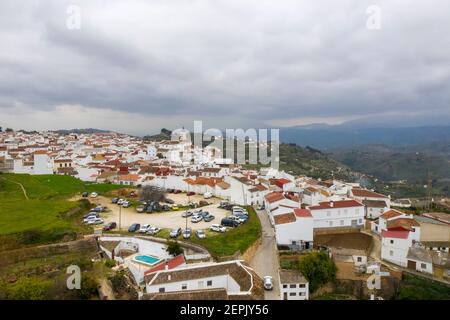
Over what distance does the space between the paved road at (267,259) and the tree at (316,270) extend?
186cm

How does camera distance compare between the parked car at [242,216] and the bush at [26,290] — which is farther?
the parked car at [242,216]

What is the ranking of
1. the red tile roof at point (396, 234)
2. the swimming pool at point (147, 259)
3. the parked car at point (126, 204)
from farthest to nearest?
the parked car at point (126, 204)
the red tile roof at point (396, 234)
the swimming pool at point (147, 259)

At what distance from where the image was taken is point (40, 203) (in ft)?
100

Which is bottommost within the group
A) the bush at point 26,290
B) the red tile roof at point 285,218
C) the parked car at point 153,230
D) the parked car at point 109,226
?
the bush at point 26,290

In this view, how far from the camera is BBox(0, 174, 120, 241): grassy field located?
24.6 metres

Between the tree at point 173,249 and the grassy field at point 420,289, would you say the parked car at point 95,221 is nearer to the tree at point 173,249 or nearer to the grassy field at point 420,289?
the tree at point 173,249

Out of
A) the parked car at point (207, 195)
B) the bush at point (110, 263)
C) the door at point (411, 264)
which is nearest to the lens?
the bush at point (110, 263)

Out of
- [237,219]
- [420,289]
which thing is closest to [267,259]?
[237,219]

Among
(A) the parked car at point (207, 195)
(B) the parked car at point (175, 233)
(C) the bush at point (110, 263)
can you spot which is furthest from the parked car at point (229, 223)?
(A) the parked car at point (207, 195)

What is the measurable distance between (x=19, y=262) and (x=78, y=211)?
8323 millimetres

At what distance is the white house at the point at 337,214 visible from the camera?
28172 millimetres

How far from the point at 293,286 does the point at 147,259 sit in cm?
867

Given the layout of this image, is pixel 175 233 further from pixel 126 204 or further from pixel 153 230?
pixel 126 204
